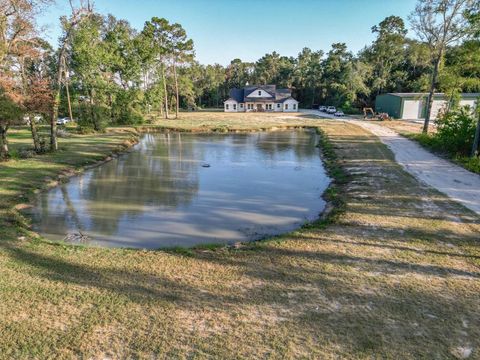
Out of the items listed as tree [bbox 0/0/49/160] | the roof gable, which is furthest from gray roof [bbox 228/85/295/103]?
tree [bbox 0/0/49/160]

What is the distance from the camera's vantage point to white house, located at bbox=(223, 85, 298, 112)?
59.1 metres

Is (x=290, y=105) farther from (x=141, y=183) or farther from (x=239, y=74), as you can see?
(x=141, y=183)

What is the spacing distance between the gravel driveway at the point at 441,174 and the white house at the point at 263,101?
41.1m

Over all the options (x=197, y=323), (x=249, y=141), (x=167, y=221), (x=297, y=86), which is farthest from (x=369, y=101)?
(x=197, y=323)

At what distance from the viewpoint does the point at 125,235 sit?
823 centimetres

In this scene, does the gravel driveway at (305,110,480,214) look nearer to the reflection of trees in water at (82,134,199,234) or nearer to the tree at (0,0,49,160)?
the reflection of trees in water at (82,134,199,234)

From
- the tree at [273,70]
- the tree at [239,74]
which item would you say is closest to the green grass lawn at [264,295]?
the tree at [273,70]

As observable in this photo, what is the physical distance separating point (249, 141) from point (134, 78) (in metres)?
17.5

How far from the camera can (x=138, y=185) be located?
13.2 meters

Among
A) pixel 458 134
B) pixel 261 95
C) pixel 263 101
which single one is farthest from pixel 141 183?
pixel 261 95

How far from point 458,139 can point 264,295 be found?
48.7 feet

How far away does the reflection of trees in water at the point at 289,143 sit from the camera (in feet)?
68.6

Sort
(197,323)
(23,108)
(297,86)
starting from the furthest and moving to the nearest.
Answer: (297,86)
(23,108)
(197,323)

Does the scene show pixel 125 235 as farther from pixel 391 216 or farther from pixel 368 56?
pixel 368 56
